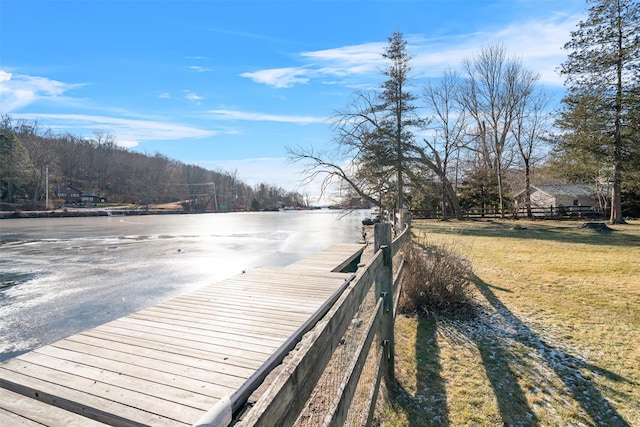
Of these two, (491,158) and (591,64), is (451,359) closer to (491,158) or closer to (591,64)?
(591,64)

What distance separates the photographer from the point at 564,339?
3961 millimetres

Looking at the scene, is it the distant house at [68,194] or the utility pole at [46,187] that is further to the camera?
the distant house at [68,194]

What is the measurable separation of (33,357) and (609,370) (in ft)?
18.0

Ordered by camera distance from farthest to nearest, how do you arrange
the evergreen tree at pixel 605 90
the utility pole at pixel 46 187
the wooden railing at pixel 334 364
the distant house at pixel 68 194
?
the distant house at pixel 68 194
the utility pole at pixel 46 187
the evergreen tree at pixel 605 90
the wooden railing at pixel 334 364

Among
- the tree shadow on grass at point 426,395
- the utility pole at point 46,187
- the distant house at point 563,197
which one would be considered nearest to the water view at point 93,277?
the tree shadow on grass at point 426,395

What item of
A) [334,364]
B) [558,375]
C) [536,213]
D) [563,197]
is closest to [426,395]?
[334,364]

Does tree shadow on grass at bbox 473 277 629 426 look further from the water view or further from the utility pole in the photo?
the utility pole

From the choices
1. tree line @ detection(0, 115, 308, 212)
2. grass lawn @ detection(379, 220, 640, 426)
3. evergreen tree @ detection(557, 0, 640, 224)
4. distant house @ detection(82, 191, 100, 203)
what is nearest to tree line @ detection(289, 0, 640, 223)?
evergreen tree @ detection(557, 0, 640, 224)

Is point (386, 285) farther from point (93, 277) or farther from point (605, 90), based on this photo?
point (605, 90)

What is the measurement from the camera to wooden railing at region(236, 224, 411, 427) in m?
0.89

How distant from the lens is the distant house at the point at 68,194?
68144 mm

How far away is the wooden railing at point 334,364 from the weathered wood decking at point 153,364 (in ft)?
2.70

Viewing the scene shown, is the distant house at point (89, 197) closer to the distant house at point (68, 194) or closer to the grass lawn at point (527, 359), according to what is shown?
the distant house at point (68, 194)

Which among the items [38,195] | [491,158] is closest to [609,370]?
[491,158]
